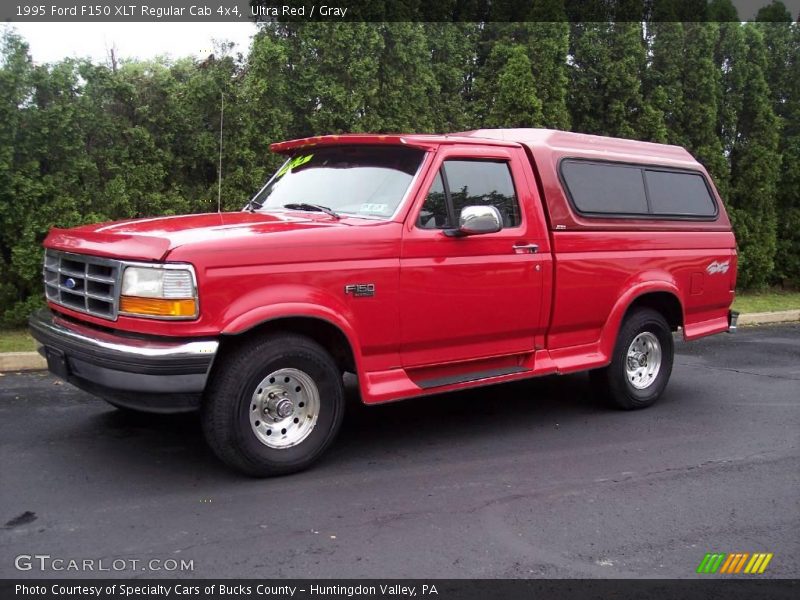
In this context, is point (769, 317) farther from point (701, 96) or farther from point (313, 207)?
point (313, 207)

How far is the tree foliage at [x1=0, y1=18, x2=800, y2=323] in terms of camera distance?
8.61 metres

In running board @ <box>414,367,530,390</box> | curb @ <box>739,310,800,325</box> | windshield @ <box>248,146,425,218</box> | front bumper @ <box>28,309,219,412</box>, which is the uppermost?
windshield @ <box>248,146,425,218</box>

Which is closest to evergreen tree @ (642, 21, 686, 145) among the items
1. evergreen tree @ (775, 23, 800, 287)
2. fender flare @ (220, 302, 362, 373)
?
evergreen tree @ (775, 23, 800, 287)

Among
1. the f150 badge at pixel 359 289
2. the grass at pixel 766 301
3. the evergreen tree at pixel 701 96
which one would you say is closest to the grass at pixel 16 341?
the f150 badge at pixel 359 289

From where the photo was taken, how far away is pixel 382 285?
15.8 ft

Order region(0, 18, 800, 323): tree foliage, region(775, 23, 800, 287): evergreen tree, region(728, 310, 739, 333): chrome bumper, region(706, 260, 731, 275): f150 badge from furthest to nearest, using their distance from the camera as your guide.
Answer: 1. region(775, 23, 800, 287): evergreen tree
2. region(0, 18, 800, 323): tree foliage
3. region(728, 310, 739, 333): chrome bumper
4. region(706, 260, 731, 275): f150 badge

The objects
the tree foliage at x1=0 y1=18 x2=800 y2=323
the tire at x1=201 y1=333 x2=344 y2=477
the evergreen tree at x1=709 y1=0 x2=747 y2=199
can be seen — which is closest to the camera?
the tire at x1=201 y1=333 x2=344 y2=477

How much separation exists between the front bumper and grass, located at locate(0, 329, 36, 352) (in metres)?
3.79

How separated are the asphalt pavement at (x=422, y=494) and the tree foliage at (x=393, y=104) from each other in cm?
332

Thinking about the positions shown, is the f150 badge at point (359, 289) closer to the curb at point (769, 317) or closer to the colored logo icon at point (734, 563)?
the colored logo icon at point (734, 563)

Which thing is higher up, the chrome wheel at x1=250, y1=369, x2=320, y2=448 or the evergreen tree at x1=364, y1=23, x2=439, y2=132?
the evergreen tree at x1=364, y1=23, x2=439, y2=132

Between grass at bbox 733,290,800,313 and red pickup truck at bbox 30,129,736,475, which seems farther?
grass at bbox 733,290,800,313

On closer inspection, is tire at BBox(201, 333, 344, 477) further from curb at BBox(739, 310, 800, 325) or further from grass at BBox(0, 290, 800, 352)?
curb at BBox(739, 310, 800, 325)

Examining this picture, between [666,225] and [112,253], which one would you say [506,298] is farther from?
[112,253]
